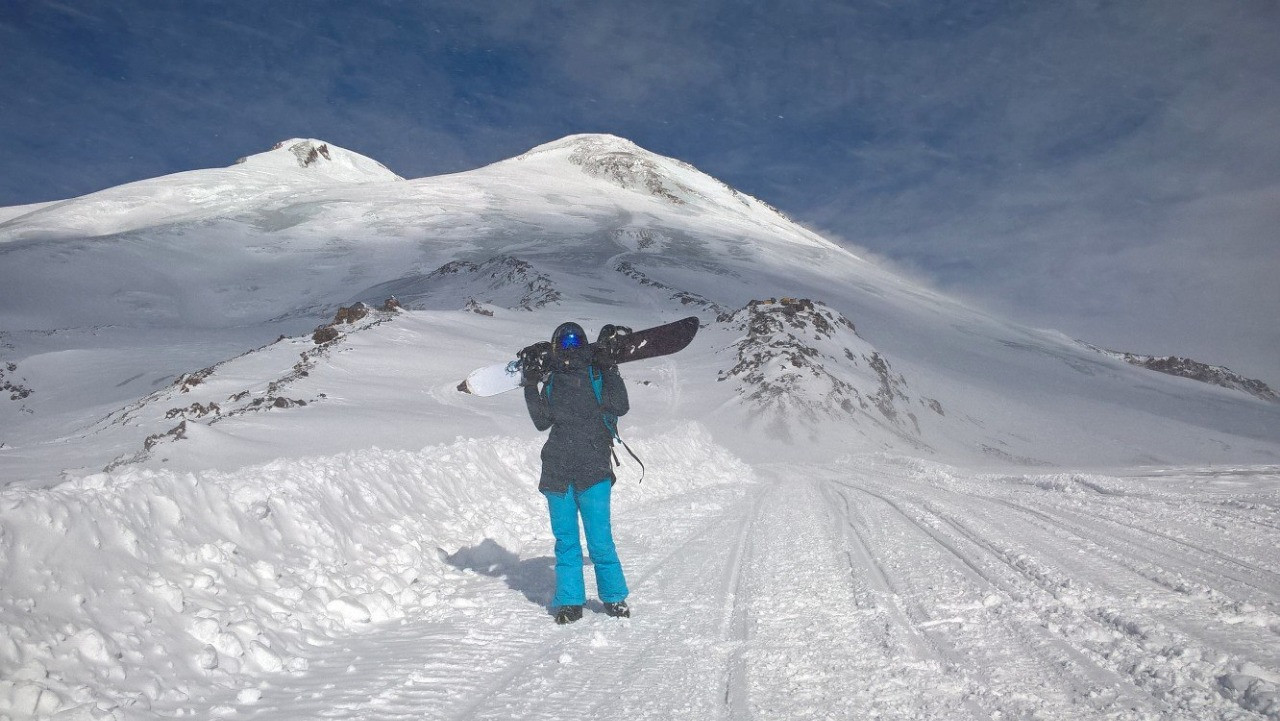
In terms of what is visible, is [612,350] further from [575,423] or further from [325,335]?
[325,335]

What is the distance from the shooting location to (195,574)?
4445 mm

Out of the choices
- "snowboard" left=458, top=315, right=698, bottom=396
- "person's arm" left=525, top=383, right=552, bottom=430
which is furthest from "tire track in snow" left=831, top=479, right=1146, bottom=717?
"person's arm" left=525, top=383, right=552, bottom=430

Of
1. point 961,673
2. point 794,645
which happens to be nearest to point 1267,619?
point 961,673

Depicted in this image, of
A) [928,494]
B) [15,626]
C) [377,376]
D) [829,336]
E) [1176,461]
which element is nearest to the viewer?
[15,626]

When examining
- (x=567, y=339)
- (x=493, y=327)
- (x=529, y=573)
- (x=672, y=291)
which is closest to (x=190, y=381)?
(x=493, y=327)

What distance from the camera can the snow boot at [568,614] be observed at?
15.8 feet

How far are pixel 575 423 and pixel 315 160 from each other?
562 ft

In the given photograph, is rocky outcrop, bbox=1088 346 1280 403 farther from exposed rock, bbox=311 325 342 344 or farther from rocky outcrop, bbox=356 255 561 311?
exposed rock, bbox=311 325 342 344

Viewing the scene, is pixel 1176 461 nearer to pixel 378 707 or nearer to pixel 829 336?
pixel 829 336

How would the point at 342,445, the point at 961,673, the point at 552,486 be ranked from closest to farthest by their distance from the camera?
the point at 961,673 < the point at 552,486 < the point at 342,445

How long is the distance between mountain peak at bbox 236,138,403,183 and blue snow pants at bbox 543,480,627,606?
153678mm

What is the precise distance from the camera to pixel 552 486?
502cm

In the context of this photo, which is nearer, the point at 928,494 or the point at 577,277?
the point at 928,494

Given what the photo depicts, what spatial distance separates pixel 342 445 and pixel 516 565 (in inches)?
281
